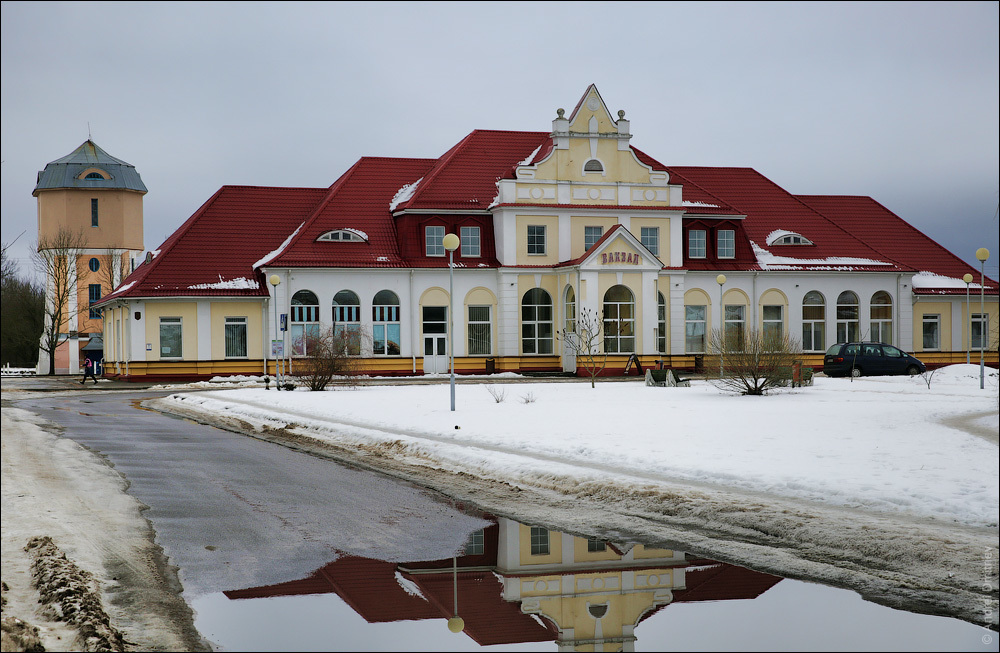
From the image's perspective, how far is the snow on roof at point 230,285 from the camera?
149ft

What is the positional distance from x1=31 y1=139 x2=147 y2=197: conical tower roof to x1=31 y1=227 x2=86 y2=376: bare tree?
329cm

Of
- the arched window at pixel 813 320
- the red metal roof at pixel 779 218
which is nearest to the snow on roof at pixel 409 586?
the red metal roof at pixel 779 218

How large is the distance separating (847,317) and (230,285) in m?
31.1

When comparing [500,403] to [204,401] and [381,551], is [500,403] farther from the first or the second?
[381,551]

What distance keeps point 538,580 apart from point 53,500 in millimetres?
6395

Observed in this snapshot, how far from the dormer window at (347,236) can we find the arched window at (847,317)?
24706 millimetres

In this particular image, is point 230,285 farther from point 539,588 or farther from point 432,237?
point 539,588

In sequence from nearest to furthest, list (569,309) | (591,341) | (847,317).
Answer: (591,341), (569,309), (847,317)

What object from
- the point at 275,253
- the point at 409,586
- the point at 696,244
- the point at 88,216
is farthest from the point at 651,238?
the point at 409,586

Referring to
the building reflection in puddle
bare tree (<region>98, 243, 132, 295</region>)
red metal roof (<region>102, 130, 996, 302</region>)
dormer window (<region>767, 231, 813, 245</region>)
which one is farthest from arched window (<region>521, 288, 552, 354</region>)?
the building reflection in puddle

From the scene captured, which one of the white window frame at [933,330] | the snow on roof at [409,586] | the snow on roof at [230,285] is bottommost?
the snow on roof at [409,586]

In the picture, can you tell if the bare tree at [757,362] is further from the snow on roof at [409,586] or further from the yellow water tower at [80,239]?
the yellow water tower at [80,239]

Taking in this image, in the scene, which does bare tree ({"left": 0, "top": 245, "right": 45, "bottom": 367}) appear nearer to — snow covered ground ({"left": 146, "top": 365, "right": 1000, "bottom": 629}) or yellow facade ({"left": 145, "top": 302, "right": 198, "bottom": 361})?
→ yellow facade ({"left": 145, "top": 302, "right": 198, "bottom": 361})

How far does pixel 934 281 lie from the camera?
54.2 meters
